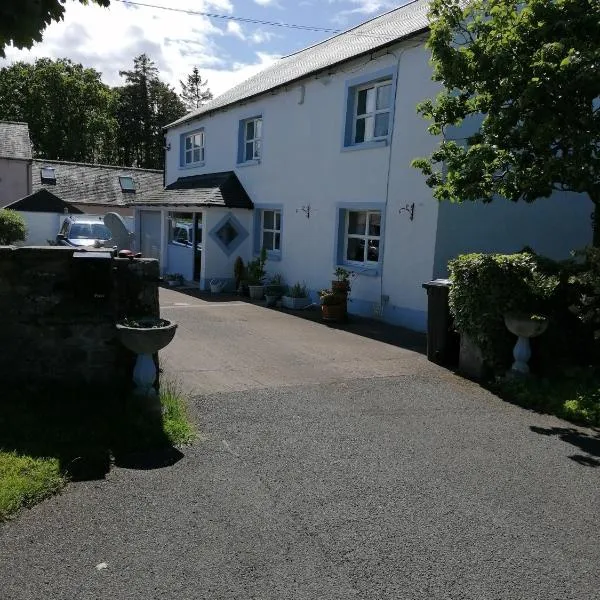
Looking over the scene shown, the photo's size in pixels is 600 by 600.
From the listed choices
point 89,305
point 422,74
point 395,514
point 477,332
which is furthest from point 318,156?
point 395,514

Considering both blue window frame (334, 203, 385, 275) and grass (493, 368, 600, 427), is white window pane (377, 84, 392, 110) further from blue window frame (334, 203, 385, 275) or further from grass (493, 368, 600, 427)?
grass (493, 368, 600, 427)

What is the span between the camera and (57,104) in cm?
4588

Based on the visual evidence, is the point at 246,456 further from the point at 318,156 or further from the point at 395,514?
the point at 318,156

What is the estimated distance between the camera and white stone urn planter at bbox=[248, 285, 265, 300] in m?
15.4

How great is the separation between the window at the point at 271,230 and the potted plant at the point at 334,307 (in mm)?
4350

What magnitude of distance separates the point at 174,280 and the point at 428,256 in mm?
9596

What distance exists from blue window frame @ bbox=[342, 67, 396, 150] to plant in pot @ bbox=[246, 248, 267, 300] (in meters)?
4.06

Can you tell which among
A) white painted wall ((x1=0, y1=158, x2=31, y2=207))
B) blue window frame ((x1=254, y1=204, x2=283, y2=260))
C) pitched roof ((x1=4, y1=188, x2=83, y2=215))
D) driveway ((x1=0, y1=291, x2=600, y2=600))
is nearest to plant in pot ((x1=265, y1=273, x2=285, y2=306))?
blue window frame ((x1=254, y1=204, x2=283, y2=260))

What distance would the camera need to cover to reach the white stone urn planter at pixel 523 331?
6.90m

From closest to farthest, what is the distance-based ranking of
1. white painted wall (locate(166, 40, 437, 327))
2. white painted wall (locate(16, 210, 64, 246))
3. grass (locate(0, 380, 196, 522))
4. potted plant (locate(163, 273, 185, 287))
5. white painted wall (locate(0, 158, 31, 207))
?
grass (locate(0, 380, 196, 522)) → white painted wall (locate(166, 40, 437, 327)) → potted plant (locate(163, 273, 185, 287)) → white painted wall (locate(16, 210, 64, 246)) → white painted wall (locate(0, 158, 31, 207))

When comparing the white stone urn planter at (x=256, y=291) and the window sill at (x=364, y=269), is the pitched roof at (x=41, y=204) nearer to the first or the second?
the white stone urn planter at (x=256, y=291)

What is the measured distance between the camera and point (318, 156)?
45.6 ft

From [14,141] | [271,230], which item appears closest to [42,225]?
[14,141]

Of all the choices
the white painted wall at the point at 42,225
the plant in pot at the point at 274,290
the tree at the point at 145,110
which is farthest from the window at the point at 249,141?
the tree at the point at 145,110
